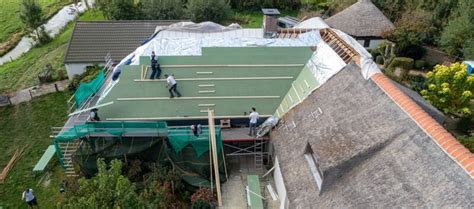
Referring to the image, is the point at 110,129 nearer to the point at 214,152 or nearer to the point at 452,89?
the point at 214,152

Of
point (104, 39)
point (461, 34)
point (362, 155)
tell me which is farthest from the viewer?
point (104, 39)

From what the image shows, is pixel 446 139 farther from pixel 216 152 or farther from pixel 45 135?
pixel 45 135

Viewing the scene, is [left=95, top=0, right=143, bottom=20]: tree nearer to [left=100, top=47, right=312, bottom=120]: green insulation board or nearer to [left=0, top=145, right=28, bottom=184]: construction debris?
[left=100, top=47, right=312, bottom=120]: green insulation board

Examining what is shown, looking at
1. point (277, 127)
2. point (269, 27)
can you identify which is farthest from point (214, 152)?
point (269, 27)

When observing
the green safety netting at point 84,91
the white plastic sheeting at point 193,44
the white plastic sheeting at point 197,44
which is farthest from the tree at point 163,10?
the green safety netting at point 84,91

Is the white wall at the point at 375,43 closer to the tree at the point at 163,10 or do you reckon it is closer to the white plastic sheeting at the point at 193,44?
the white plastic sheeting at the point at 193,44

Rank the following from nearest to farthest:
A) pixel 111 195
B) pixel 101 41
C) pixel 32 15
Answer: pixel 111 195 → pixel 101 41 → pixel 32 15

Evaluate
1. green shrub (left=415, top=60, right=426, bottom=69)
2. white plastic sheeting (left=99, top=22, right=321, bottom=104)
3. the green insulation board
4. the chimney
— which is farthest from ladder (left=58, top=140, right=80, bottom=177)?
green shrub (left=415, top=60, right=426, bottom=69)
